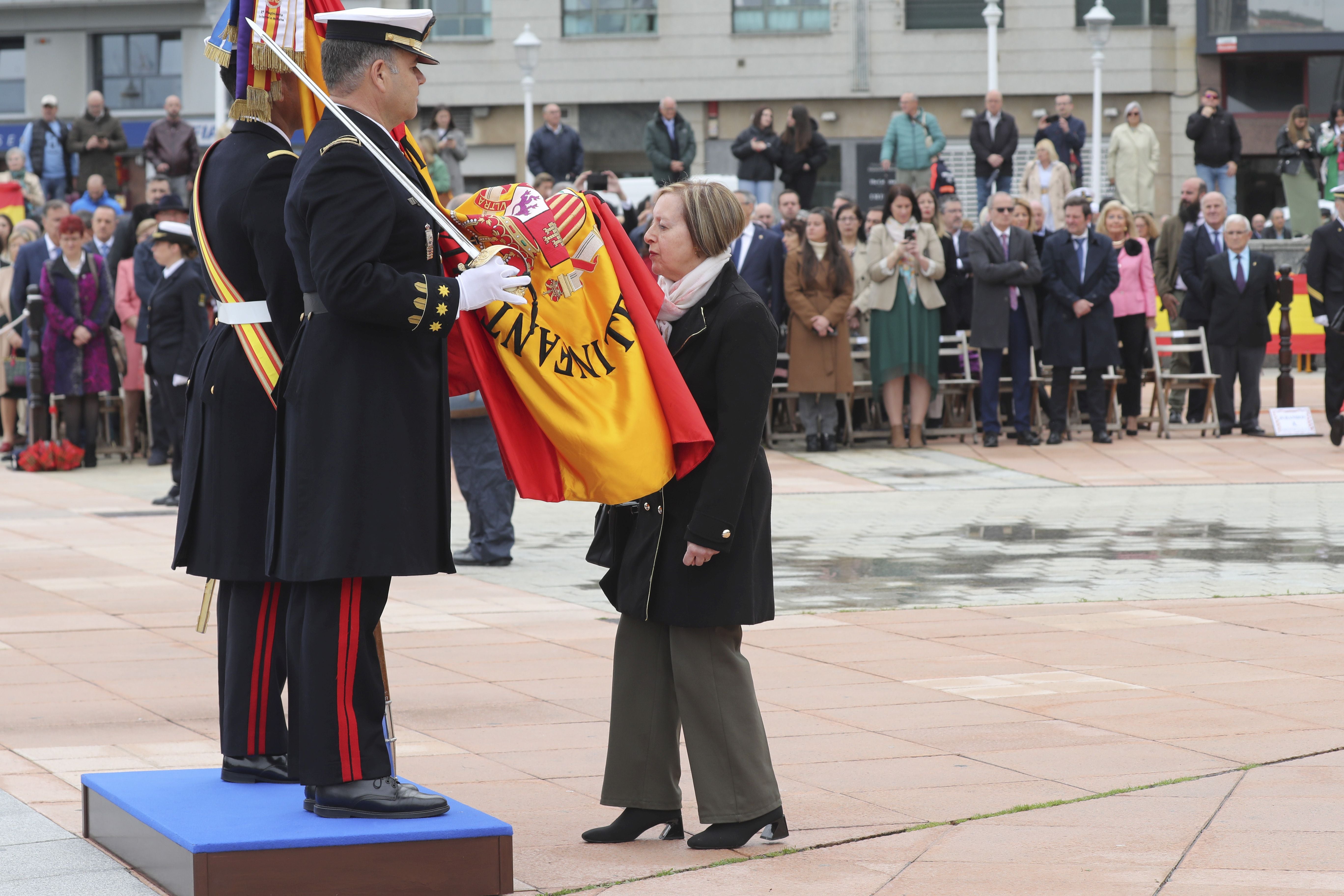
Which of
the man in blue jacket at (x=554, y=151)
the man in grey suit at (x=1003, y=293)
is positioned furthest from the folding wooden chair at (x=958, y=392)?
the man in blue jacket at (x=554, y=151)

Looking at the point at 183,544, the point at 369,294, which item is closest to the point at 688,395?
the point at 369,294

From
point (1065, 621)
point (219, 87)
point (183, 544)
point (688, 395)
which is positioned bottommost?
A: point (1065, 621)

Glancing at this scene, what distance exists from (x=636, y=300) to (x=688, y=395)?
27 cm

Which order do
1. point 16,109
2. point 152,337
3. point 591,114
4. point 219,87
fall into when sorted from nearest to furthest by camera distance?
point 152,337
point 219,87
point 591,114
point 16,109

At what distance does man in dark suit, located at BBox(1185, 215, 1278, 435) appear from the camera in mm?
16844

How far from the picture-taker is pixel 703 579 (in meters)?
4.73

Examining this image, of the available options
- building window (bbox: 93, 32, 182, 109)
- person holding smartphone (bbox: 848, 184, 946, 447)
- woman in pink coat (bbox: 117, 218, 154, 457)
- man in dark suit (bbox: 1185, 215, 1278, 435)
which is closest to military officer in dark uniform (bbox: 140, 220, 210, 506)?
woman in pink coat (bbox: 117, 218, 154, 457)

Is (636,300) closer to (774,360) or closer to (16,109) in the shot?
(774,360)

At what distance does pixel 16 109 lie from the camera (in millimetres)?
40969

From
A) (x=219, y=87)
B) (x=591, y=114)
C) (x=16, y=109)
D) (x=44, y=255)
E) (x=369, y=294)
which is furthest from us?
(x=16, y=109)

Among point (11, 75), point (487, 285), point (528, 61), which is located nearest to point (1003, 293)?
point (487, 285)

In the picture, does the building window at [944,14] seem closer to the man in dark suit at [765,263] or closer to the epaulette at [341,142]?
→ the man in dark suit at [765,263]

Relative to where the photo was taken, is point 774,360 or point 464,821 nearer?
point 464,821

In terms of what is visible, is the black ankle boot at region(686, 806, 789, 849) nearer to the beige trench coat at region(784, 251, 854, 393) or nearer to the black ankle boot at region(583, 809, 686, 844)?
the black ankle boot at region(583, 809, 686, 844)
